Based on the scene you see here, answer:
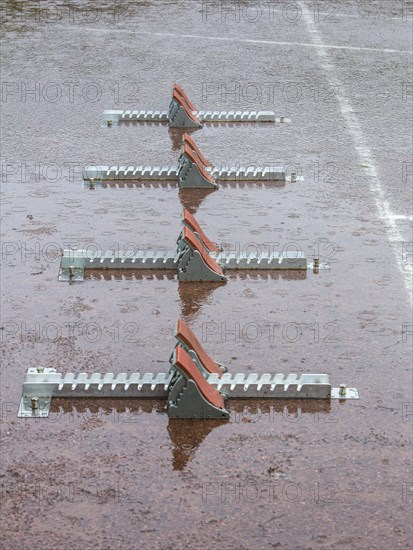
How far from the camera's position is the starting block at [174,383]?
9109 mm

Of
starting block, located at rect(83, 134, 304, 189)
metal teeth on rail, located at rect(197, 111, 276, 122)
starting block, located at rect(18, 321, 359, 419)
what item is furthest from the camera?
metal teeth on rail, located at rect(197, 111, 276, 122)

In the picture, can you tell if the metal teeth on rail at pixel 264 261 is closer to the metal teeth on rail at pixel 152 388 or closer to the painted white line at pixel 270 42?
the metal teeth on rail at pixel 152 388

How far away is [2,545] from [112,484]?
92 cm

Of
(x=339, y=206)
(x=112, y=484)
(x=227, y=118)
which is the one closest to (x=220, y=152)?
(x=227, y=118)

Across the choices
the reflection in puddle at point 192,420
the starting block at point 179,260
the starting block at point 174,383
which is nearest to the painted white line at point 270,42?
the starting block at point 179,260

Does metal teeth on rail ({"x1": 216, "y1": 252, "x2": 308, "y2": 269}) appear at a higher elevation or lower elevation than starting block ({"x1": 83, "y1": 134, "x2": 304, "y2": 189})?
lower

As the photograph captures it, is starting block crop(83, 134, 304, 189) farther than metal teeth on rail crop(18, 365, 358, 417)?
Yes

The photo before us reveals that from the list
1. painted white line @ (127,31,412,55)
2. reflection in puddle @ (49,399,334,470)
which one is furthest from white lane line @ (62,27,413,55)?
reflection in puddle @ (49,399,334,470)

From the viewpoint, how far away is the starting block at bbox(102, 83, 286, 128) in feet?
53.7

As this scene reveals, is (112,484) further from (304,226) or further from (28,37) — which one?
(28,37)

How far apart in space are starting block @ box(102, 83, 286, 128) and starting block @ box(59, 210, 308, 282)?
4.76 m

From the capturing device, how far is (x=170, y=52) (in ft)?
65.9

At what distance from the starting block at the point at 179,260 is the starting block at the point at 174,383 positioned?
2.16 metres

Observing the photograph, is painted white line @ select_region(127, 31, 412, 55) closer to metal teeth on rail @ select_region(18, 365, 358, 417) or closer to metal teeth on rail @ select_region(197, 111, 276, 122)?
metal teeth on rail @ select_region(197, 111, 276, 122)
